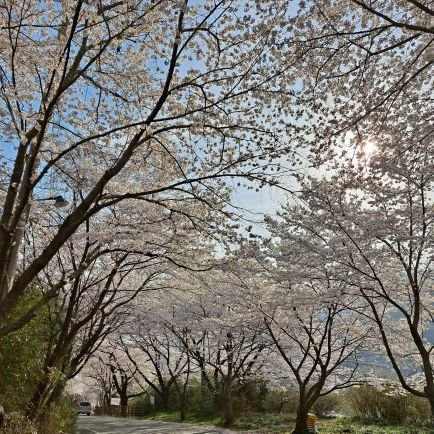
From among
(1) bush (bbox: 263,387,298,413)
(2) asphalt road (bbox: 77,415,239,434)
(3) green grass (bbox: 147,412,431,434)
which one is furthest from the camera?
(1) bush (bbox: 263,387,298,413)

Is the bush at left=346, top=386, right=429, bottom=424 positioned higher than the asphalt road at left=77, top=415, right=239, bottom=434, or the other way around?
the bush at left=346, top=386, right=429, bottom=424

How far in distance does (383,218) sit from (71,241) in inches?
304

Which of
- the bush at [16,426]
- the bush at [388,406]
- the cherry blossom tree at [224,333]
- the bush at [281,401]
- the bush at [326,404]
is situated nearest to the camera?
the bush at [16,426]

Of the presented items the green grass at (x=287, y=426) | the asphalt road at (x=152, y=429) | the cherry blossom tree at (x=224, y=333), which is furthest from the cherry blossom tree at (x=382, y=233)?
the asphalt road at (x=152, y=429)

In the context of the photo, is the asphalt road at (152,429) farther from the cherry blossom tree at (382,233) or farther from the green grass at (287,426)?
the cherry blossom tree at (382,233)

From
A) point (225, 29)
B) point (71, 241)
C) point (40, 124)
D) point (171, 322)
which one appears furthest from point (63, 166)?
point (171, 322)

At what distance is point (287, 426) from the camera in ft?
54.5

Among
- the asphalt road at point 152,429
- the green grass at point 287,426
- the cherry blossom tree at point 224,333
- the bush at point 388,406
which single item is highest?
the cherry blossom tree at point 224,333

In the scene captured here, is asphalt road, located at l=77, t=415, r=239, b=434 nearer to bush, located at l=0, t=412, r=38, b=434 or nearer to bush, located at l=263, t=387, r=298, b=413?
bush, located at l=263, t=387, r=298, b=413

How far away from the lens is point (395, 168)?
9.35 m

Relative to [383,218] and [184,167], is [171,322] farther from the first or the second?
[184,167]

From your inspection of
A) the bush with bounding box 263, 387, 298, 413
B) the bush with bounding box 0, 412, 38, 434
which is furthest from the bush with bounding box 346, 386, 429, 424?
the bush with bounding box 0, 412, 38, 434

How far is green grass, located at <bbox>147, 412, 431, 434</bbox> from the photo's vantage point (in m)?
13.7

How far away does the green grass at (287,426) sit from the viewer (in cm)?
1370
